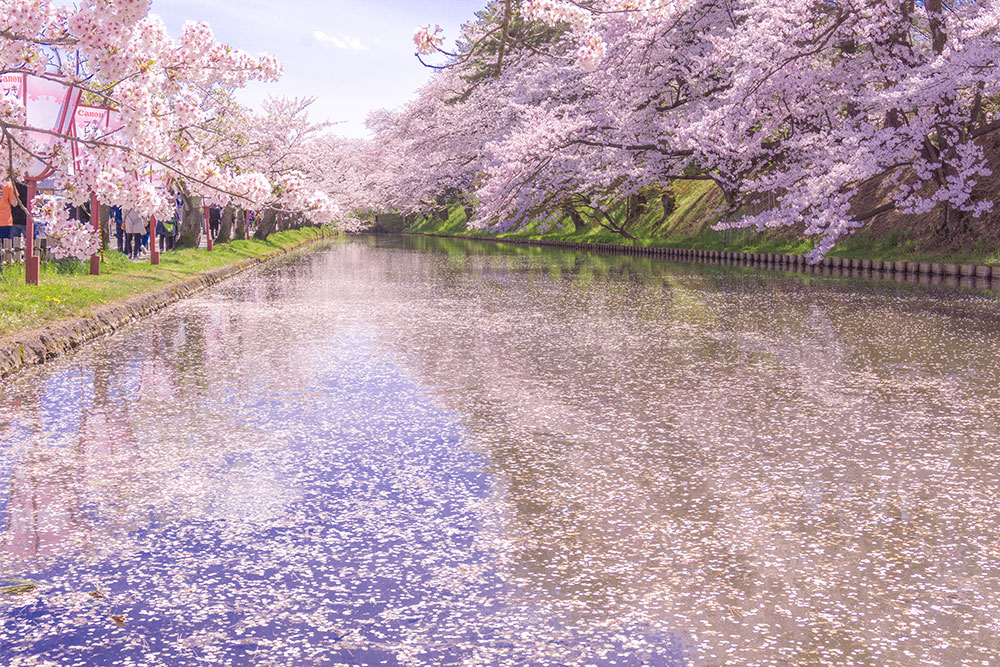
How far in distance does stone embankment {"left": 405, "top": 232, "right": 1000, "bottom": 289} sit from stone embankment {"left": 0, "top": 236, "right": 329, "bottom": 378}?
16247 millimetres

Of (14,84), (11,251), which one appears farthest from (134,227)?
(14,84)

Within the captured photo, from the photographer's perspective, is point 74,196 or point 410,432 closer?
point 410,432

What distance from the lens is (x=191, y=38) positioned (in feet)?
40.3

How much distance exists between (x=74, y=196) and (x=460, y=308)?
24.5 ft

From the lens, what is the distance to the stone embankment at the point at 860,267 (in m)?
24.3

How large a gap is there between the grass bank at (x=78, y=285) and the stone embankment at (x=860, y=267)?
647 inches

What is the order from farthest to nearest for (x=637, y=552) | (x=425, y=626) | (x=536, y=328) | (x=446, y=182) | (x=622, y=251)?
(x=446, y=182) < (x=622, y=251) < (x=536, y=328) < (x=637, y=552) < (x=425, y=626)

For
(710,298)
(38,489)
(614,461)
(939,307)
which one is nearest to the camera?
(38,489)

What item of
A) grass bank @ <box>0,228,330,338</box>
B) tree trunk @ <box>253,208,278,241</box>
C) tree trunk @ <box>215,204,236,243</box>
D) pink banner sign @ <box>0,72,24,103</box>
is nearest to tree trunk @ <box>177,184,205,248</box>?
tree trunk @ <box>215,204,236,243</box>

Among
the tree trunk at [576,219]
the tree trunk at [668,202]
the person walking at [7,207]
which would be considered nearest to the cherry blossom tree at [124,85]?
the person walking at [7,207]

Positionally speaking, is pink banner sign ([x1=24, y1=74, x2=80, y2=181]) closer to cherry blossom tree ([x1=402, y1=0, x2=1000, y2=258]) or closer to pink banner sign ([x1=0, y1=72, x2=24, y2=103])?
pink banner sign ([x1=0, y1=72, x2=24, y2=103])

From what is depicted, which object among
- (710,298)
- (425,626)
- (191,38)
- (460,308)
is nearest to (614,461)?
(425,626)

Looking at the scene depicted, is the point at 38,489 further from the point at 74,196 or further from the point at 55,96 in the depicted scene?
the point at 55,96

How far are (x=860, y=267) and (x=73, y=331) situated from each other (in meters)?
21.7
